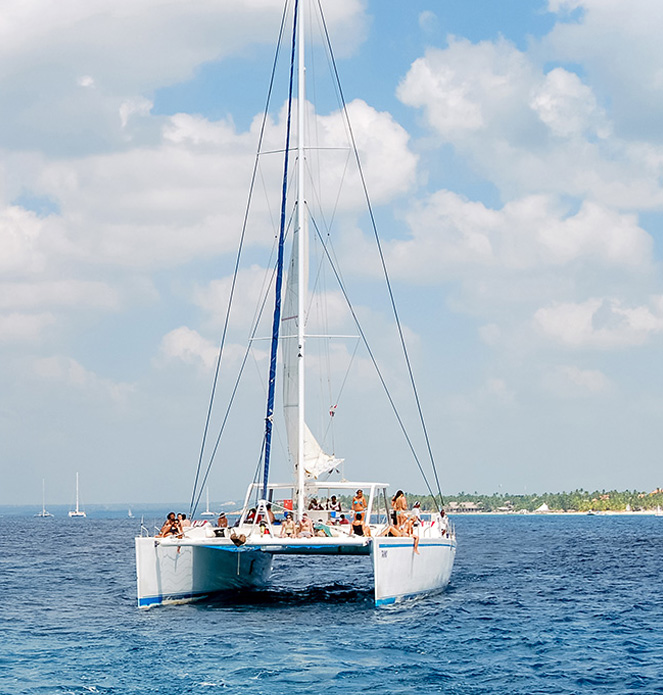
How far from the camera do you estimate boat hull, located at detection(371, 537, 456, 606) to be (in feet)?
74.8

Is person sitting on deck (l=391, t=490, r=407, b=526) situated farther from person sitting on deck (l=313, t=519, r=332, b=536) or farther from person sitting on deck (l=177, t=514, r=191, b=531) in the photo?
person sitting on deck (l=177, t=514, r=191, b=531)

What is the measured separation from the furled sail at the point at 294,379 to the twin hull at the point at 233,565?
9.89ft

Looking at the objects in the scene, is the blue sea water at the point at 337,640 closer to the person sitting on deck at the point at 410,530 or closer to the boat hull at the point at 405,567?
the boat hull at the point at 405,567

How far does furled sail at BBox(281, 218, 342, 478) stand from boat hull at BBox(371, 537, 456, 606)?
384cm

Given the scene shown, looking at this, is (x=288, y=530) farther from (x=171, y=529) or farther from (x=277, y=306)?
(x=277, y=306)

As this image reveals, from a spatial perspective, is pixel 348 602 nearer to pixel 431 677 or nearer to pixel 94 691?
pixel 431 677

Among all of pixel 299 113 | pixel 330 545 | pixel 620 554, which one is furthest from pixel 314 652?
pixel 620 554

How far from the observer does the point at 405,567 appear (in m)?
24.0

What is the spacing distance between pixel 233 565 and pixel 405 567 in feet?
17.7

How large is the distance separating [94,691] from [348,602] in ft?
36.8

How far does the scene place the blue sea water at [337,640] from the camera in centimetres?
1670

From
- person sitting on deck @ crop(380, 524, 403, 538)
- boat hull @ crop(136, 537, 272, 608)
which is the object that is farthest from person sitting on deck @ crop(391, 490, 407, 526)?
boat hull @ crop(136, 537, 272, 608)

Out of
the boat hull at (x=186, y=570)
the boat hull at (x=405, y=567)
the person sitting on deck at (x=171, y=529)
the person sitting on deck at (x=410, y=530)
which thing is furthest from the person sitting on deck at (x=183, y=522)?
the person sitting on deck at (x=410, y=530)

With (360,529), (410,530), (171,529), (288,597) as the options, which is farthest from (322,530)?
(288,597)
